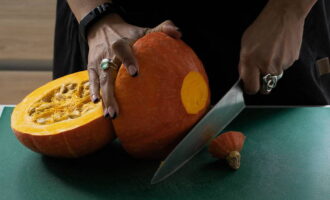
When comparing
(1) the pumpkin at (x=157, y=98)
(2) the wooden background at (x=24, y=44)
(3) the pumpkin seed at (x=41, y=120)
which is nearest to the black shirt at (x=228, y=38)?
(1) the pumpkin at (x=157, y=98)

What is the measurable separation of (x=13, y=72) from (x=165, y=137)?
2.16 meters

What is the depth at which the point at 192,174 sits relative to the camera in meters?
1.03

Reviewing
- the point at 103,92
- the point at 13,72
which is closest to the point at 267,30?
the point at 103,92

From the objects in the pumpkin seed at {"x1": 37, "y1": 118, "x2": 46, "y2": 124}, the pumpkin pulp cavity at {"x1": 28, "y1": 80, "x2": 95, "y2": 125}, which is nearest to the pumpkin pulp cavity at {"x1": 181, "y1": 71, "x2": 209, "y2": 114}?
the pumpkin pulp cavity at {"x1": 28, "y1": 80, "x2": 95, "y2": 125}

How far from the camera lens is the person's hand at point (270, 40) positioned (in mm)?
1101

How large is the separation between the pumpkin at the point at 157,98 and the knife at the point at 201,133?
0.03 metres

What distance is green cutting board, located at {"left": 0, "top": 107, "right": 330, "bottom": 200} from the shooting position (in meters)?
0.98

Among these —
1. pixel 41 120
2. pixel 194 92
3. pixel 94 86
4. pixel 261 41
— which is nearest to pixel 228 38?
pixel 261 41

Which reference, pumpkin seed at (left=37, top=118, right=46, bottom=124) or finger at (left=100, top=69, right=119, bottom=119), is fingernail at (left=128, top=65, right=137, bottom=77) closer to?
finger at (left=100, top=69, right=119, bottom=119)

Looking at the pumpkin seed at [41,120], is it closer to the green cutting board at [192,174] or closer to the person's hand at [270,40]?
the green cutting board at [192,174]

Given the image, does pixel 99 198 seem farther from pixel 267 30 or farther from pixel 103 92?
pixel 267 30

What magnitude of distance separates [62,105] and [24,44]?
6.86ft

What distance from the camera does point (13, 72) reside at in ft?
9.64

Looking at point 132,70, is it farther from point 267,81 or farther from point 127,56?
point 267,81
